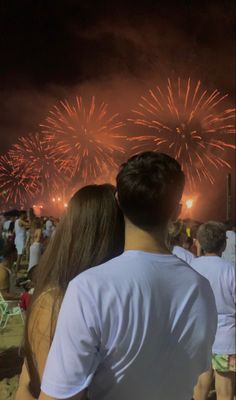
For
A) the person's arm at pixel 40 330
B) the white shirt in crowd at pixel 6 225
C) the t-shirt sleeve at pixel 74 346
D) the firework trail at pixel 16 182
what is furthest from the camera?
the white shirt in crowd at pixel 6 225

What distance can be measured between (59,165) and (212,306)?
1320 centimetres

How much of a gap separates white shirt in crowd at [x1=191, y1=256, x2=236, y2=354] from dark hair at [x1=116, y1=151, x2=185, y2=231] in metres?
2.25

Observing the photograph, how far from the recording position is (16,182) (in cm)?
1628

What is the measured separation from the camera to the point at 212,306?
5.73ft

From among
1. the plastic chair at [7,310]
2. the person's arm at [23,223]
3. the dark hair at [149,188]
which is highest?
the dark hair at [149,188]

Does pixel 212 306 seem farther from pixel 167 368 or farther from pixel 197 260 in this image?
pixel 197 260

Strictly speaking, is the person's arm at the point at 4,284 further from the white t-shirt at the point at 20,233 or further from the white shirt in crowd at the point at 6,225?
the white shirt in crowd at the point at 6,225

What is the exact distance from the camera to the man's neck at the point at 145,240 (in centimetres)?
164

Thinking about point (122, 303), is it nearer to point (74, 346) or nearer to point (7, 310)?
point (74, 346)

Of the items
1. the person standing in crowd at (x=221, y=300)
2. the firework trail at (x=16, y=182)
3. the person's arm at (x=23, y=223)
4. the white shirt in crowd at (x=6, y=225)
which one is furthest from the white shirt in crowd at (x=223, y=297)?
the white shirt in crowd at (x=6, y=225)

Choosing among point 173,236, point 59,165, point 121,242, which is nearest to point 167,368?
point 121,242

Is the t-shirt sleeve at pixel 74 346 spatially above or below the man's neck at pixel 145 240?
below

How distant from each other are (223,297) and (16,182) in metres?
13.2

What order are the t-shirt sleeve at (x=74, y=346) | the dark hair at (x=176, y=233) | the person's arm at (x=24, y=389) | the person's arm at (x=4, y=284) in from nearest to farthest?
1. the t-shirt sleeve at (x=74, y=346)
2. the person's arm at (x=24, y=389)
3. the dark hair at (x=176, y=233)
4. the person's arm at (x=4, y=284)
